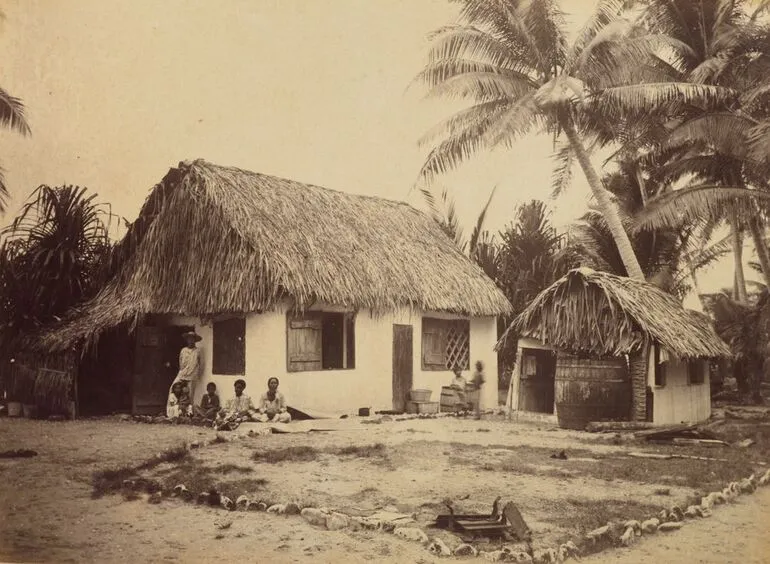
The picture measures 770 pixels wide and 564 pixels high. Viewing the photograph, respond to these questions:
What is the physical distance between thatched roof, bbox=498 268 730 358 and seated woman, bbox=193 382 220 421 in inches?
178

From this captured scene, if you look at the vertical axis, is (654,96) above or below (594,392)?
above

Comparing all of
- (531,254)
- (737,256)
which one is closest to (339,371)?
(531,254)

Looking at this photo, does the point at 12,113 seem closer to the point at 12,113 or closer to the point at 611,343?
the point at 12,113

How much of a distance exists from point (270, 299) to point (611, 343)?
4627 mm

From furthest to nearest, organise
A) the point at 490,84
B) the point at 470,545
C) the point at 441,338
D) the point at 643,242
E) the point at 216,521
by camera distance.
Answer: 1. the point at 441,338
2. the point at 490,84
3. the point at 643,242
4. the point at 216,521
5. the point at 470,545

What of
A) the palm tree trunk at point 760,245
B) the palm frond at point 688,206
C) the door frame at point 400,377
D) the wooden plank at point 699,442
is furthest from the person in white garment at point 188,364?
the palm tree trunk at point 760,245

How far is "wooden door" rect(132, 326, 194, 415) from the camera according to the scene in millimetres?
11461

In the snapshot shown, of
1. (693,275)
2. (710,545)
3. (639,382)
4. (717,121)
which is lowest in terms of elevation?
(710,545)

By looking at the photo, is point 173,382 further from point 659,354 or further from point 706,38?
point 706,38

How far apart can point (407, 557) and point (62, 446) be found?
191 inches

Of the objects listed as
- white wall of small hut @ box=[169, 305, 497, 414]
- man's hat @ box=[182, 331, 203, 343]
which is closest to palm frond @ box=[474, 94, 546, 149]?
white wall of small hut @ box=[169, 305, 497, 414]

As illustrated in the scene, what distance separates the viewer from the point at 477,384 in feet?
42.7

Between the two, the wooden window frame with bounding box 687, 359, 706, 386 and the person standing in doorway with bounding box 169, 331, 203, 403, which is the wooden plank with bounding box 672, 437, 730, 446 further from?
the person standing in doorway with bounding box 169, 331, 203, 403

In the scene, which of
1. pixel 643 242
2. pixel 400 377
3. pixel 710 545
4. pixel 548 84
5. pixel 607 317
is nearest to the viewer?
pixel 710 545
